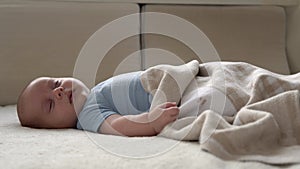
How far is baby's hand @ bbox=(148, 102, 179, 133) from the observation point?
1.20 m

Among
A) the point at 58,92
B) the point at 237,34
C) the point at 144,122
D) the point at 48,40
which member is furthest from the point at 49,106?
the point at 237,34

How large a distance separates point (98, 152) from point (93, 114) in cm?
30

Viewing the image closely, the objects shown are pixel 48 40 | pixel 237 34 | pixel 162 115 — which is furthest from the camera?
pixel 237 34

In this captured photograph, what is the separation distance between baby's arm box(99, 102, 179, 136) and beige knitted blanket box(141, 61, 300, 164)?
0.08 feet

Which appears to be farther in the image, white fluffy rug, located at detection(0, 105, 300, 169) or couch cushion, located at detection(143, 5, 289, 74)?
couch cushion, located at detection(143, 5, 289, 74)

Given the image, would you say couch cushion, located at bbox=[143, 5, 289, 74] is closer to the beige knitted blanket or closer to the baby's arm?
the beige knitted blanket

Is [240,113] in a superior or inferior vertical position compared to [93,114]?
superior

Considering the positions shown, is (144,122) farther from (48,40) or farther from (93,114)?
(48,40)

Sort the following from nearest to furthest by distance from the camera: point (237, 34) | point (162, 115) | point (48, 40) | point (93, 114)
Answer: point (162, 115) < point (93, 114) < point (48, 40) < point (237, 34)

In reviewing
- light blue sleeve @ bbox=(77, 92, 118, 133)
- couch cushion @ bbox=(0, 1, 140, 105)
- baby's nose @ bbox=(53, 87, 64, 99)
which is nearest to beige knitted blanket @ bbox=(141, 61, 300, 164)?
light blue sleeve @ bbox=(77, 92, 118, 133)

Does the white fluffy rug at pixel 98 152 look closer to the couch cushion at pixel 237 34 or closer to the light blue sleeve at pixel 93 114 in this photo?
the light blue sleeve at pixel 93 114

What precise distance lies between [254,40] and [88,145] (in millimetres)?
1144

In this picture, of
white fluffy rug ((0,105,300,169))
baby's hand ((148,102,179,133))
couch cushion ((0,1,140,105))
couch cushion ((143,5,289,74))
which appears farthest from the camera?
couch cushion ((143,5,289,74))

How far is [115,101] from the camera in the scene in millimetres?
1404
